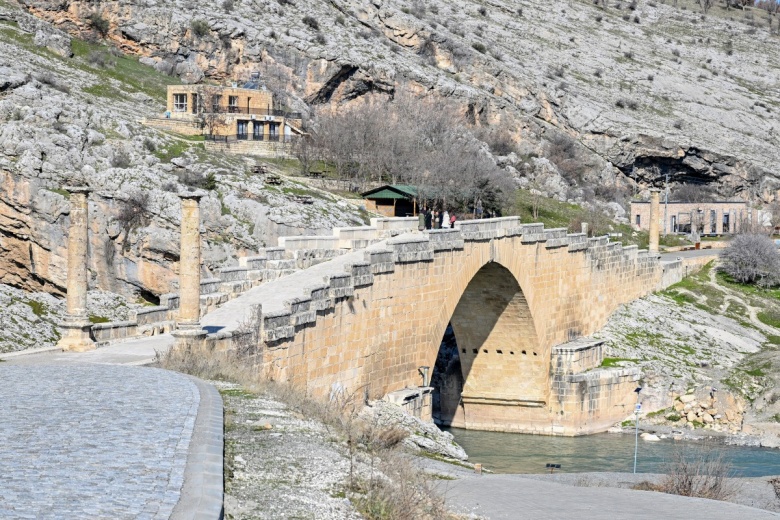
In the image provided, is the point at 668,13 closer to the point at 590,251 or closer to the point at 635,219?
the point at 635,219

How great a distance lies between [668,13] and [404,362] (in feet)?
322

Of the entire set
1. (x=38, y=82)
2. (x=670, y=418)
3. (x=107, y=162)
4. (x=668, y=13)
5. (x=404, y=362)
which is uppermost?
(x=668, y=13)

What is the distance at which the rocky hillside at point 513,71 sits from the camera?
67.7 m

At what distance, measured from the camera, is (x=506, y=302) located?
4034 centimetres

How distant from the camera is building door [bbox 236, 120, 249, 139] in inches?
2227

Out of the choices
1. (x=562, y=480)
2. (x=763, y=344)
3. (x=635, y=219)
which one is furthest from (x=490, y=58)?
(x=562, y=480)

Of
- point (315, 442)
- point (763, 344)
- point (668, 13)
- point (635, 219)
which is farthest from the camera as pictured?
point (668, 13)

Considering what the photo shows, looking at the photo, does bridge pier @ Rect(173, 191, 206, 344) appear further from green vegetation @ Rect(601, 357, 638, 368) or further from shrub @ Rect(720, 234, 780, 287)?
shrub @ Rect(720, 234, 780, 287)

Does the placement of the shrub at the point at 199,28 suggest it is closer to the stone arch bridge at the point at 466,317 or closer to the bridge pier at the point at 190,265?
the stone arch bridge at the point at 466,317

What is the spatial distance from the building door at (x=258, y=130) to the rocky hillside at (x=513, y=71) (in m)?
7.67

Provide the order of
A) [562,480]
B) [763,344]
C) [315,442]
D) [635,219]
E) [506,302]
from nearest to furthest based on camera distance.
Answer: [315,442] → [562,480] → [506,302] → [763,344] → [635,219]

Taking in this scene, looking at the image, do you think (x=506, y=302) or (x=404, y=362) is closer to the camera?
(x=404, y=362)

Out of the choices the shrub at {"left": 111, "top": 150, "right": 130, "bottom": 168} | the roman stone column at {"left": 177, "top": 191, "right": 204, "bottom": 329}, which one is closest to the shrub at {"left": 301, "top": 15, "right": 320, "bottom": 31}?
the shrub at {"left": 111, "top": 150, "right": 130, "bottom": 168}

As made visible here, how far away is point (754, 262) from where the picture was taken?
54750 millimetres
